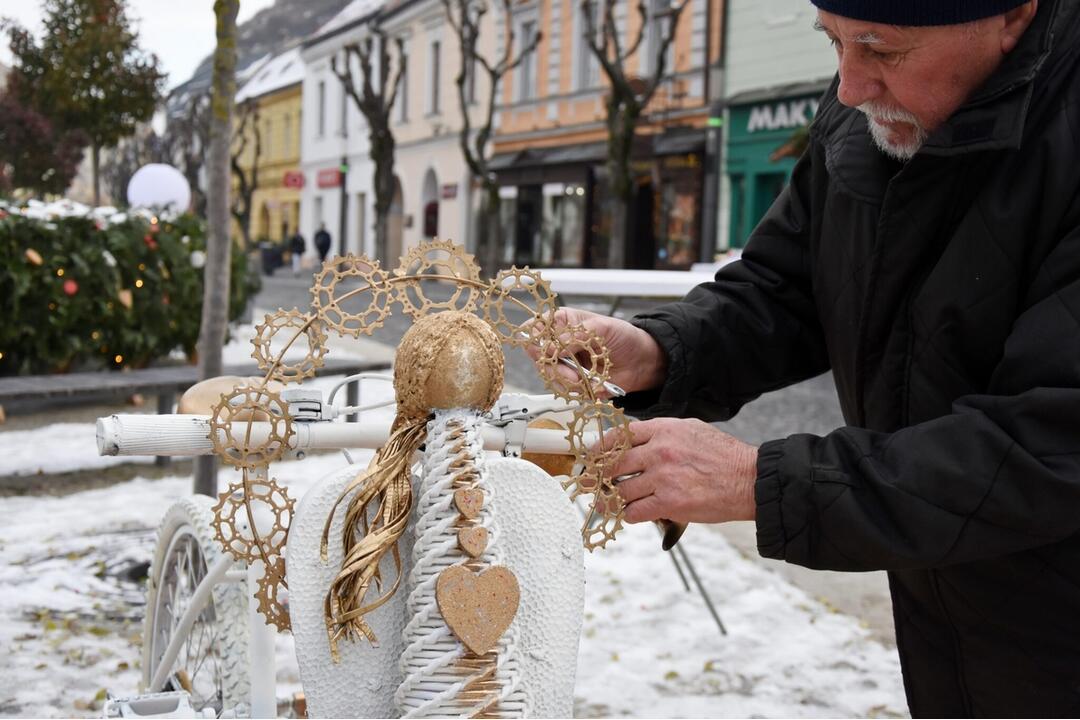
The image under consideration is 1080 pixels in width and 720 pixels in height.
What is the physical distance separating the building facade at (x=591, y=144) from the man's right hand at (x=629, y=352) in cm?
1942

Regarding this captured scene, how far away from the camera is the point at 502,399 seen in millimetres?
1431

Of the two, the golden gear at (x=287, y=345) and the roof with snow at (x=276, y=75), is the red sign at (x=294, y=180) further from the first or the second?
the golden gear at (x=287, y=345)

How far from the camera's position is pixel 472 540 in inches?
48.2

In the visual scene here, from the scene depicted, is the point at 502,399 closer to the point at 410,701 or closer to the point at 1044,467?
the point at 410,701

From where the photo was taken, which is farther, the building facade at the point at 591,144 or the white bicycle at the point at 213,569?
the building facade at the point at 591,144

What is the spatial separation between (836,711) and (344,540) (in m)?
2.66

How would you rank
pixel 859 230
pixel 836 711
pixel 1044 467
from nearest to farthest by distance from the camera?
pixel 1044 467 < pixel 859 230 < pixel 836 711

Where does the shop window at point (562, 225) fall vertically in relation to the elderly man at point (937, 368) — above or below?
above

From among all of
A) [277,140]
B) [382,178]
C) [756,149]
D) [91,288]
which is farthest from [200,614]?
[277,140]

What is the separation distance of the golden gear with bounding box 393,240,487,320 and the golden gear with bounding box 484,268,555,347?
2cm

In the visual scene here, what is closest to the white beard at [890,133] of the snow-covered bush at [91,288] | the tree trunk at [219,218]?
the tree trunk at [219,218]

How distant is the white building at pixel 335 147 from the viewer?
38.6 meters

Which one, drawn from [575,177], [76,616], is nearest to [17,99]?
[575,177]

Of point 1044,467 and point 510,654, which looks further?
point 1044,467
